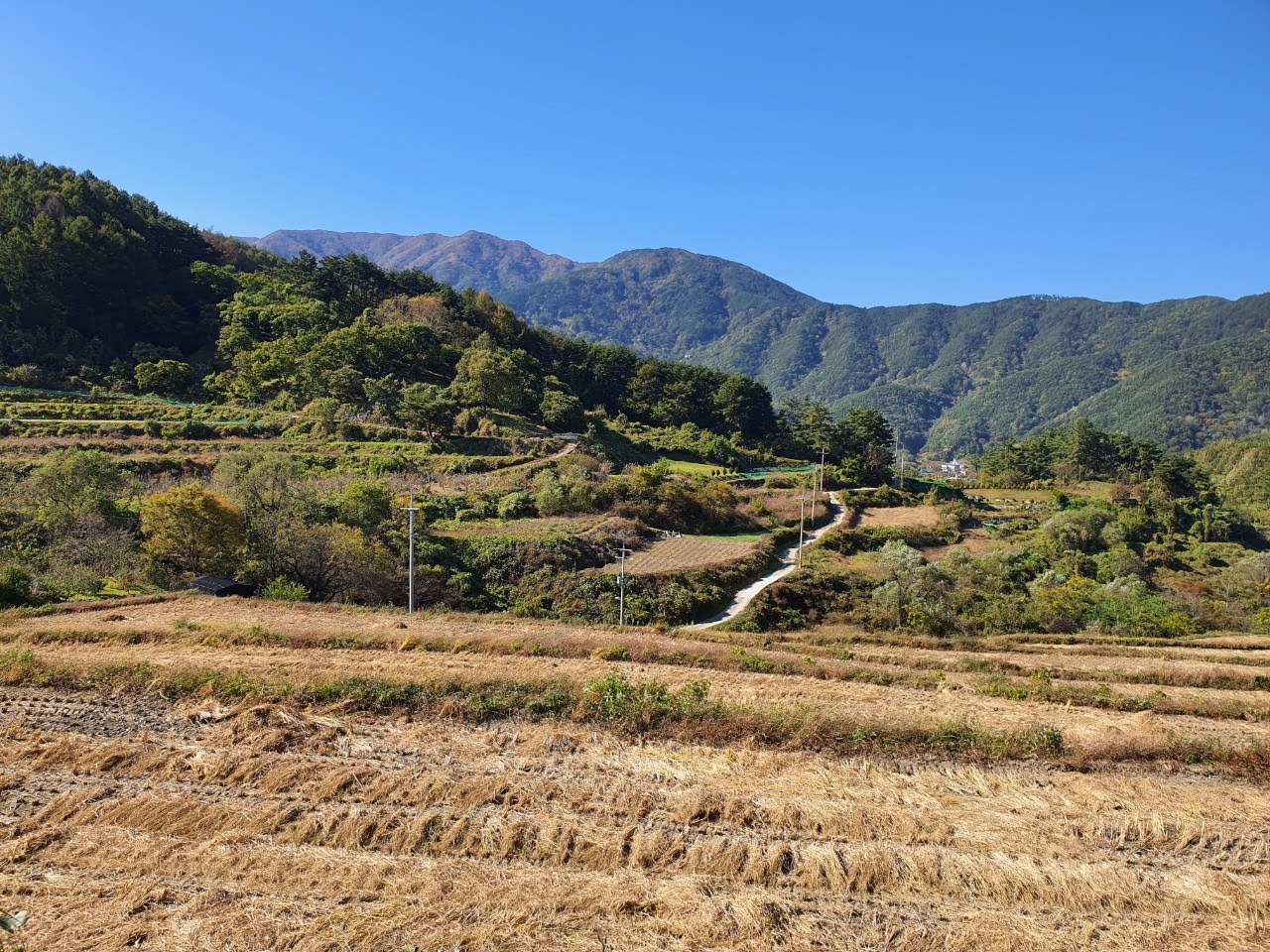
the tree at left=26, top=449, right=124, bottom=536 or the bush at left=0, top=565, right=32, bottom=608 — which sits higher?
the tree at left=26, top=449, right=124, bottom=536

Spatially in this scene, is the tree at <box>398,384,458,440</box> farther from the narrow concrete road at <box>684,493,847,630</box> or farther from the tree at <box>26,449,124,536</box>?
the narrow concrete road at <box>684,493,847,630</box>

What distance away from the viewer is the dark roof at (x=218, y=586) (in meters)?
18.1

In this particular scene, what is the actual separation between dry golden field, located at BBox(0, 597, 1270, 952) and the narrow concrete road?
33.0 ft

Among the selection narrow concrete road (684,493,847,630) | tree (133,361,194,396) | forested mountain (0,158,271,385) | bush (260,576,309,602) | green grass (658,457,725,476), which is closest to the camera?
bush (260,576,309,602)

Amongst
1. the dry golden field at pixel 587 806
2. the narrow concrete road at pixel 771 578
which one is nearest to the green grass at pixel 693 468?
the narrow concrete road at pixel 771 578

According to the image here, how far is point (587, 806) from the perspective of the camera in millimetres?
8023

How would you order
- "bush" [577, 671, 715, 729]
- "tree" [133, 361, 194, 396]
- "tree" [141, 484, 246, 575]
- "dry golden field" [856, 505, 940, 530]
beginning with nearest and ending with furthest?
"bush" [577, 671, 715, 729]
"tree" [141, 484, 246, 575]
"dry golden field" [856, 505, 940, 530]
"tree" [133, 361, 194, 396]

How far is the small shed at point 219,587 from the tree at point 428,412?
72.6 feet

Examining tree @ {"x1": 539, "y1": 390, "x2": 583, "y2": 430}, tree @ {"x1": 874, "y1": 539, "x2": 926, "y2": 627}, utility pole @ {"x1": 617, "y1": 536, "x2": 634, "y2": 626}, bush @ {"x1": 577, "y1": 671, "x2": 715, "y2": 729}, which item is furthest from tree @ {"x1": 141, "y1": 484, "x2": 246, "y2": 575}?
tree @ {"x1": 539, "y1": 390, "x2": 583, "y2": 430}

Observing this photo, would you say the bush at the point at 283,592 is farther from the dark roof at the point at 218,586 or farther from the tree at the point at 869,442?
the tree at the point at 869,442

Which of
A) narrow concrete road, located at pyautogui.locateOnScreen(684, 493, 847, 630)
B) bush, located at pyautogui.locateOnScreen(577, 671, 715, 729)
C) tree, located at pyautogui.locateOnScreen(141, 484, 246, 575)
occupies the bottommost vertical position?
narrow concrete road, located at pyautogui.locateOnScreen(684, 493, 847, 630)

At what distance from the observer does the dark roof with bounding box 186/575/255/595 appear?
18094 mm

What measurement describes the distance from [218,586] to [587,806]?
47.8 feet

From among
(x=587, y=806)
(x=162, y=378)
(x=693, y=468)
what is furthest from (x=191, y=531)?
(x=693, y=468)
